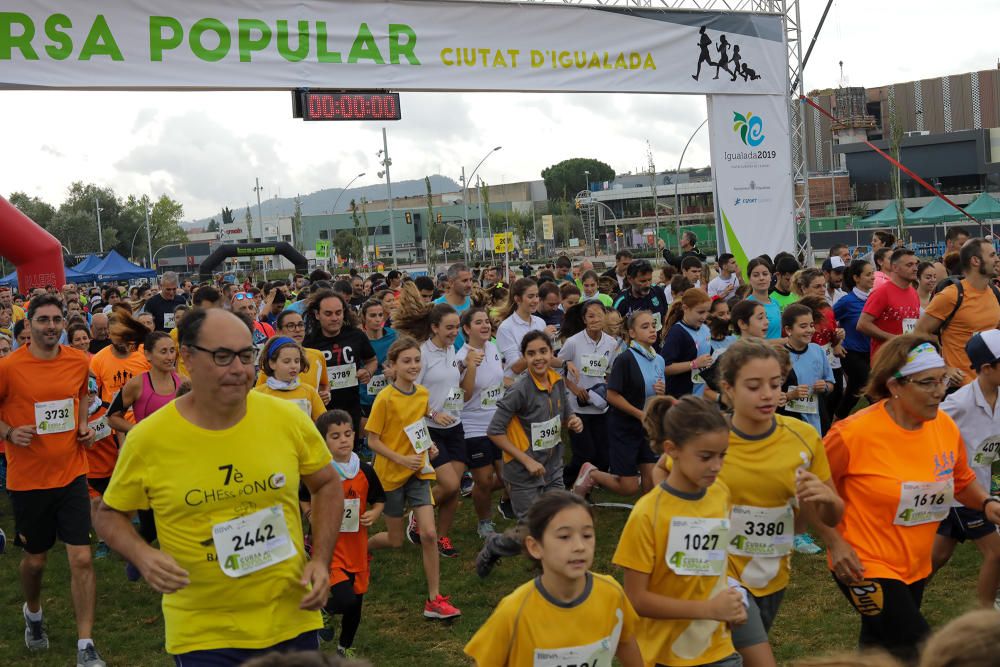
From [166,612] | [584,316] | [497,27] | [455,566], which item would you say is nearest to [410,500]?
[455,566]

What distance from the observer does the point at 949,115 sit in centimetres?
8356

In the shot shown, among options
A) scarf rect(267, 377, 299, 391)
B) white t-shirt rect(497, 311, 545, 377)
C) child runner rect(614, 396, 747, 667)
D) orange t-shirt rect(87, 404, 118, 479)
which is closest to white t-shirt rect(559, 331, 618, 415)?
white t-shirt rect(497, 311, 545, 377)

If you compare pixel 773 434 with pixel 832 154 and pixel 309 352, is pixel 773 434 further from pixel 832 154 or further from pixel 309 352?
pixel 832 154

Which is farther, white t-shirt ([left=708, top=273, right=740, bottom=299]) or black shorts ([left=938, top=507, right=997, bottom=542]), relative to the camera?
white t-shirt ([left=708, top=273, right=740, bottom=299])

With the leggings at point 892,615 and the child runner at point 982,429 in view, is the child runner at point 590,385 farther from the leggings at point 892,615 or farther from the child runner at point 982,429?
the leggings at point 892,615

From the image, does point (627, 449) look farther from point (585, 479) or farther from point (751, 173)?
point (751, 173)

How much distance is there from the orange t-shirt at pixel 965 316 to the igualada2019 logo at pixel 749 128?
839 centimetres

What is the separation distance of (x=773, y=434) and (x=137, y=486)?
253 cm

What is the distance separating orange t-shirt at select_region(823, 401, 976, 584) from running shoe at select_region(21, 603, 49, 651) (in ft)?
17.0

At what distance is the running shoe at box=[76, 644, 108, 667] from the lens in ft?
20.6

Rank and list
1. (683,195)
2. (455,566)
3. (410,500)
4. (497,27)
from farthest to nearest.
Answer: (683,195) → (497,27) → (455,566) → (410,500)

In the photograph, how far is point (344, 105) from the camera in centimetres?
1302

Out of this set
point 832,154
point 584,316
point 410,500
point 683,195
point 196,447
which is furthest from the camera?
point 683,195

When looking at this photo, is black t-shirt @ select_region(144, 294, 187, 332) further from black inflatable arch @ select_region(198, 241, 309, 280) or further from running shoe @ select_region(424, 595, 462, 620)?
black inflatable arch @ select_region(198, 241, 309, 280)
